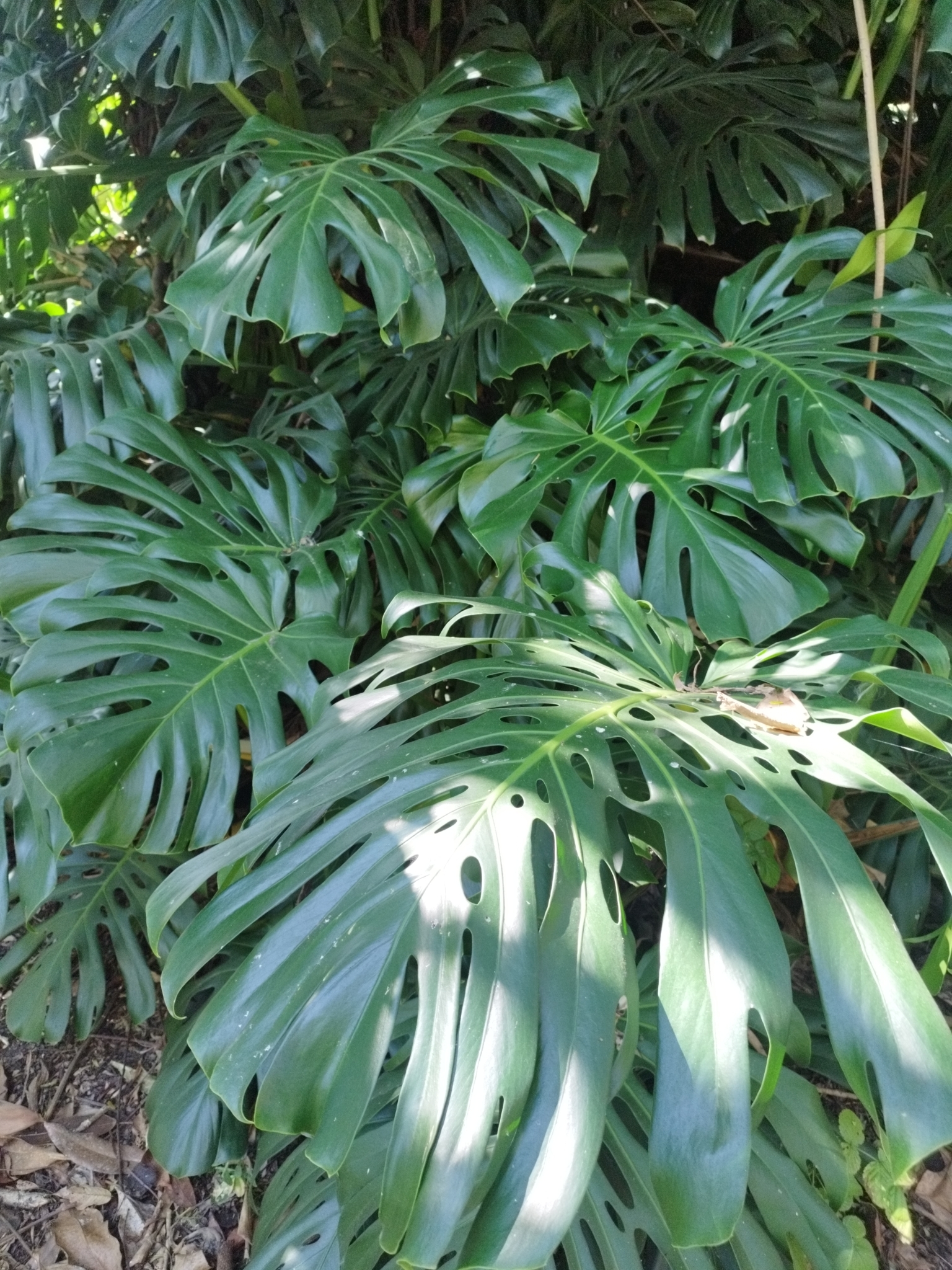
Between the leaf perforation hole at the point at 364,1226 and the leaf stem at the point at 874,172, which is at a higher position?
the leaf stem at the point at 874,172

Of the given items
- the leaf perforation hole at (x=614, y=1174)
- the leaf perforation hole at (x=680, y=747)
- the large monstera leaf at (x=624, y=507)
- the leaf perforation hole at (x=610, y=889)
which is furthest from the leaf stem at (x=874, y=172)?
the leaf perforation hole at (x=614, y=1174)

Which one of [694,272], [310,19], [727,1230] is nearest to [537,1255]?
[727,1230]

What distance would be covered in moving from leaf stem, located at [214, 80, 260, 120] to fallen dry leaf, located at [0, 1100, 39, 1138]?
161cm

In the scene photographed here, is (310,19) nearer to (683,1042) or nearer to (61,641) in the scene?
(61,641)

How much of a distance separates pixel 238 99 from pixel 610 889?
142 centimetres

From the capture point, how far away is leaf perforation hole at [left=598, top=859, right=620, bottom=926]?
0.56 m

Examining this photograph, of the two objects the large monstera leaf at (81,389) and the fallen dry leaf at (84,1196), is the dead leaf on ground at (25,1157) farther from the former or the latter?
the large monstera leaf at (81,389)

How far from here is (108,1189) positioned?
1.26 metres

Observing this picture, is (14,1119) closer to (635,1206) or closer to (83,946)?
(83,946)

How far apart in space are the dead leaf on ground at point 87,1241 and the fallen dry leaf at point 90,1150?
0.07 m

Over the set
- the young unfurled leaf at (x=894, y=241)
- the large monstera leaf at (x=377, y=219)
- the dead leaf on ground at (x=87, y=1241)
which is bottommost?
the dead leaf on ground at (x=87, y=1241)

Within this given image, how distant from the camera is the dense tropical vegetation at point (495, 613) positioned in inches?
19.4

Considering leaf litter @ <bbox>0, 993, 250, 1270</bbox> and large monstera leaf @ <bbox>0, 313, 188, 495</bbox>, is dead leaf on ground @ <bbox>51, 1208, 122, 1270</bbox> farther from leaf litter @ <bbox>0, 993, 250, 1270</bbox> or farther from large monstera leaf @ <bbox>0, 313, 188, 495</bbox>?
large monstera leaf @ <bbox>0, 313, 188, 495</bbox>

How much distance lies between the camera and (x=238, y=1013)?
1.71 feet
